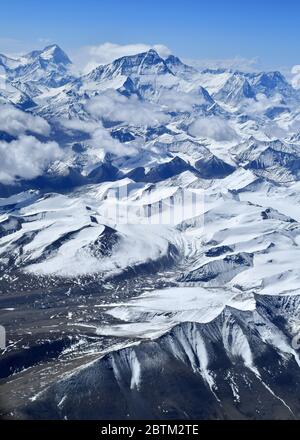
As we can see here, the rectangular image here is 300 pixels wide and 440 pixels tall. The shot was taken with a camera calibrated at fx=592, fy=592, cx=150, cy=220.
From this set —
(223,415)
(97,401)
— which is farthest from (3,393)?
(223,415)
